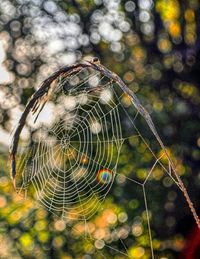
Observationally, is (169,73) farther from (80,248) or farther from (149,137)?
(80,248)

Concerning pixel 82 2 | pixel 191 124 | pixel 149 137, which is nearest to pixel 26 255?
pixel 149 137

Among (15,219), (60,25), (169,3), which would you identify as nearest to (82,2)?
(60,25)

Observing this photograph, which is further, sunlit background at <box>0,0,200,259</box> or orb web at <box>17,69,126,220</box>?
sunlit background at <box>0,0,200,259</box>

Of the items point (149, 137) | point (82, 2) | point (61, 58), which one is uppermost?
point (82, 2)

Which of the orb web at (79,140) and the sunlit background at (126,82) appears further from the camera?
the sunlit background at (126,82)

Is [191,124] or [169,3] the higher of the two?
[169,3]

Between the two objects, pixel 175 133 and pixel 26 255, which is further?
pixel 26 255
